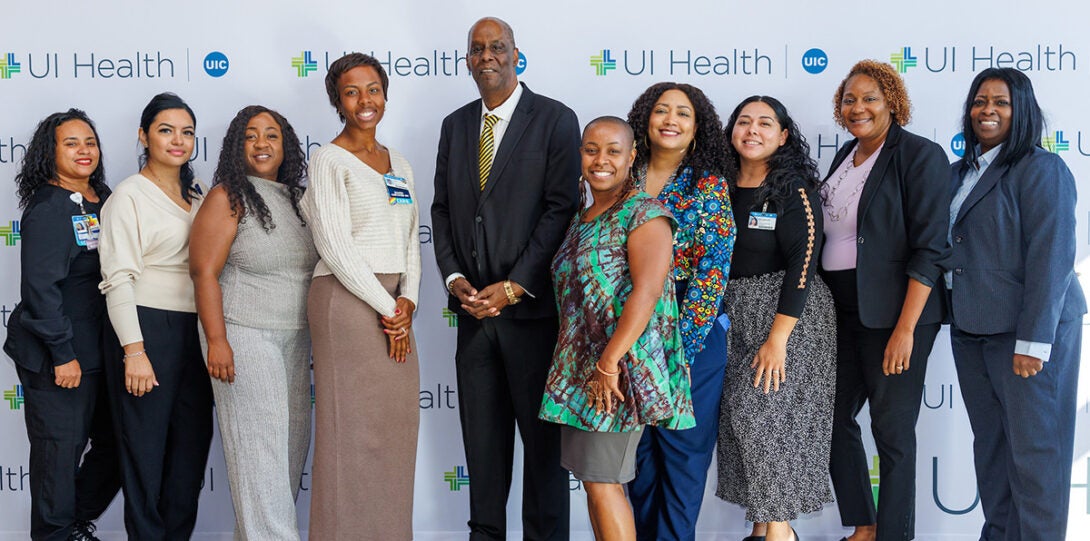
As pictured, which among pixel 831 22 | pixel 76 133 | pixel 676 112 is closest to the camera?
pixel 676 112

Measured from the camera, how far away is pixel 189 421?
9.39 feet

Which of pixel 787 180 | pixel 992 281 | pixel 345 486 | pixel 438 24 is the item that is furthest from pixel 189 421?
pixel 992 281

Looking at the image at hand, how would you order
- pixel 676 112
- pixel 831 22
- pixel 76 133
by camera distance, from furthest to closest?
pixel 831 22 < pixel 76 133 < pixel 676 112

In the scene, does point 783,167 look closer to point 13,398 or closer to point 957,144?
point 957,144

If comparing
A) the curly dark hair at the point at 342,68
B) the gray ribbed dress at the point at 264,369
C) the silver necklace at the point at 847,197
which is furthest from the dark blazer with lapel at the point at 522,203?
the silver necklace at the point at 847,197

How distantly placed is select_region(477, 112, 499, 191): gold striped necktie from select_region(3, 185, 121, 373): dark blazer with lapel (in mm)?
1431

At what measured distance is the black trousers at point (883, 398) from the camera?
8.75ft

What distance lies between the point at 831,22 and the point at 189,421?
3.00m

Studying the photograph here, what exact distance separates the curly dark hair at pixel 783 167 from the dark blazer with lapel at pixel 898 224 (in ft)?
0.72

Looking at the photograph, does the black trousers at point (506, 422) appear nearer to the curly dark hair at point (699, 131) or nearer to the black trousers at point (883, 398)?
the curly dark hair at point (699, 131)

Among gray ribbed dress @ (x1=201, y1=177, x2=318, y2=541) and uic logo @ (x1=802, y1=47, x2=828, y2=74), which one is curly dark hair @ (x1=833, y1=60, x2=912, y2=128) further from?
gray ribbed dress @ (x1=201, y1=177, x2=318, y2=541)

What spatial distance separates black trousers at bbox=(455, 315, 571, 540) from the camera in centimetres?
269

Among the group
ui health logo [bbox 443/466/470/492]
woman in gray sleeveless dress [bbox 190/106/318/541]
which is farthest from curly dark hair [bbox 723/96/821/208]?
ui health logo [bbox 443/466/470/492]

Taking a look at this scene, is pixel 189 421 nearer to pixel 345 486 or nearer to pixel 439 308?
pixel 345 486
